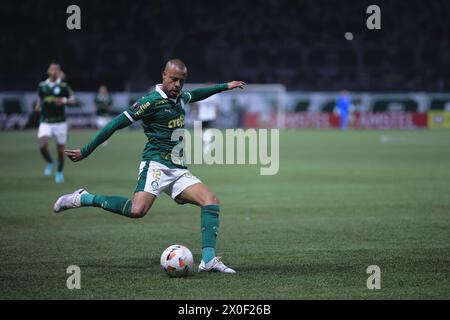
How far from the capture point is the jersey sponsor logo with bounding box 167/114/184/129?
842 cm

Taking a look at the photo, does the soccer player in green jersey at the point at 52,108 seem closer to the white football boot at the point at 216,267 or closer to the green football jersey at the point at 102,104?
the white football boot at the point at 216,267

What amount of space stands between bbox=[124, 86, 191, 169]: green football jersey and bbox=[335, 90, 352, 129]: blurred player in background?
1388 inches

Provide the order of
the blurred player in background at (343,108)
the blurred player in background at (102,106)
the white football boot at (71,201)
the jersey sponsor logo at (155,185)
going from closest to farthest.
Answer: the jersey sponsor logo at (155,185), the white football boot at (71,201), the blurred player in background at (102,106), the blurred player in background at (343,108)

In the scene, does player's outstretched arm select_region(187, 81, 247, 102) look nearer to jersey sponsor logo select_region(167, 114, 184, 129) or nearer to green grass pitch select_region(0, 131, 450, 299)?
jersey sponsor logo select_region(167, 114, 184, 129)

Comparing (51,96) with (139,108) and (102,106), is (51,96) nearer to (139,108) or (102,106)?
(139,108)

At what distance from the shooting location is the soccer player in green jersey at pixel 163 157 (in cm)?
821

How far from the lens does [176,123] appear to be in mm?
8469

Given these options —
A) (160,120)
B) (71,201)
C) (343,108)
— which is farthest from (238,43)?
(160,120)

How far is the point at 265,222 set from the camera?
39.0 ft

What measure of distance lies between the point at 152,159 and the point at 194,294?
1957 mm

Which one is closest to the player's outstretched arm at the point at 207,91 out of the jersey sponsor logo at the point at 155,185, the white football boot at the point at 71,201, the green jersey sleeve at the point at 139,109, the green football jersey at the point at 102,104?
the green jersey sleeve at the point at 139,109

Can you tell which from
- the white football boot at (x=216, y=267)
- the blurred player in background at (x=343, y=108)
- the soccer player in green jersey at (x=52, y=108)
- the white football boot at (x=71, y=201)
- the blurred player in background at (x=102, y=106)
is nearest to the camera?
the white football boot at (x=216, y=267)


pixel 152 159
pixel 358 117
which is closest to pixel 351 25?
pixel 358 117

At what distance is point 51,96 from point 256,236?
951 centimetres
